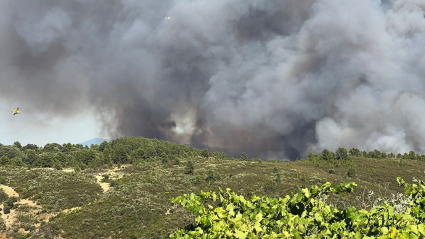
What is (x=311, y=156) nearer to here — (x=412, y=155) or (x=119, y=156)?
(x=412, y=155)

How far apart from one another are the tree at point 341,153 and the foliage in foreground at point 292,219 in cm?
10641

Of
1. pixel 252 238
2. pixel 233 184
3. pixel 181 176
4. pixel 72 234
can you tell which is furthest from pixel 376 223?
pixel 181 176

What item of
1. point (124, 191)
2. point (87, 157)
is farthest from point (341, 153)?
point (87, 157)

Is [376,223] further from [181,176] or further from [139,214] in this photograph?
[181,176]

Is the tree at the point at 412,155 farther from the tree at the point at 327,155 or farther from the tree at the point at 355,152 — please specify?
the tree at the point at 327,155

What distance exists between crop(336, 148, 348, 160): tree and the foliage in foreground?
10641 cm

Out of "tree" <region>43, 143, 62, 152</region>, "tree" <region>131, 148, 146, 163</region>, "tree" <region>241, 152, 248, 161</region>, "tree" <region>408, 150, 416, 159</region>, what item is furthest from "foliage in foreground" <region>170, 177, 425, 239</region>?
"tree" <region>408, 150, 416, 159</region>

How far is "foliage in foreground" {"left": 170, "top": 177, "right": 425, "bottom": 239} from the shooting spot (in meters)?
4.75

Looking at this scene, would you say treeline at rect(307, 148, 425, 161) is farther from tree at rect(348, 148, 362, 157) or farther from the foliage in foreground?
the foliage in foreground

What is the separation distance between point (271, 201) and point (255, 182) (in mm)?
56117

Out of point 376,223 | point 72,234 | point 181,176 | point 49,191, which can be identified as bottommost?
point 72,234

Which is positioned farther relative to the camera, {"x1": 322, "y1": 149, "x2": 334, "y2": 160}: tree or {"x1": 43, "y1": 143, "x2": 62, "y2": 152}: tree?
{"x1": 43, "y1": 143, "x2": 62, "y2": 152}: tree

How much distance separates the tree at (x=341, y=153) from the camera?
101688 mm

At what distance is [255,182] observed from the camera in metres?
59.9
